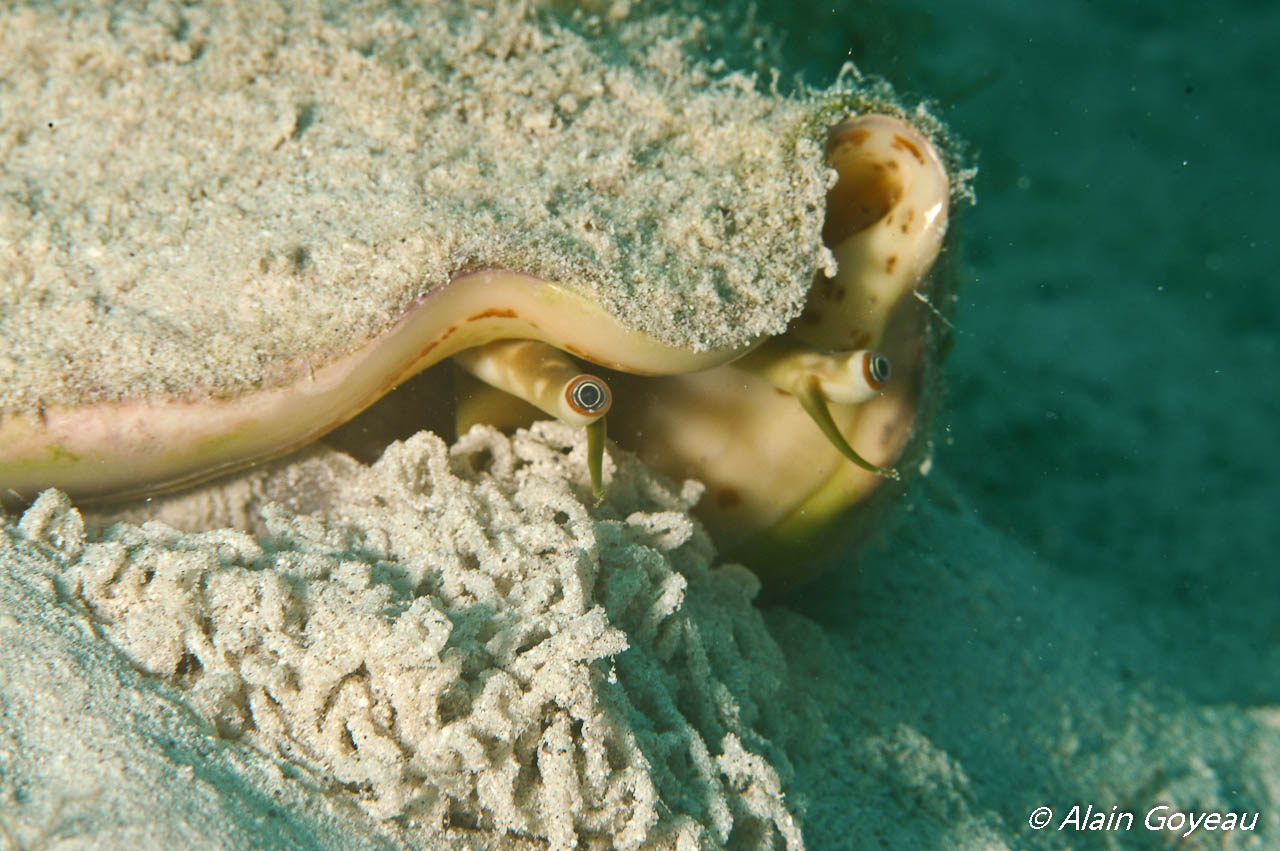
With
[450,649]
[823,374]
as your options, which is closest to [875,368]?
[823,374]

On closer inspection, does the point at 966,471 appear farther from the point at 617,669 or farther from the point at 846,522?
the point at 617,669

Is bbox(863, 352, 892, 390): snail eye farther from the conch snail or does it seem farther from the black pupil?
the black pupil

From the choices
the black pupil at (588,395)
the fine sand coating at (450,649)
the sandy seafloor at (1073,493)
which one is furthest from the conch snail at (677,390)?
the sandy seafloor at (1073,493)

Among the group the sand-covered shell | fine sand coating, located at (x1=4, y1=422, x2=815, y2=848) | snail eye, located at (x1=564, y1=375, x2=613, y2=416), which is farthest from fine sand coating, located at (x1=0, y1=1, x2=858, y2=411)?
fine sand coating, located at (x1=4, y1=422, x2=815, y2=848)

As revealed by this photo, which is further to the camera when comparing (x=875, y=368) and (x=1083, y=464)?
(x=1083, y=464)

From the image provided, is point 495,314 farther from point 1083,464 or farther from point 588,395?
point 1083,464

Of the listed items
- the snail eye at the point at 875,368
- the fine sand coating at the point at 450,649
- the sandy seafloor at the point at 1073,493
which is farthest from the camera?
the sandy seafloor at the point at 1073,493

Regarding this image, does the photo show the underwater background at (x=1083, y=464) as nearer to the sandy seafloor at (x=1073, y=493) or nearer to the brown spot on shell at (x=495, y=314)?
the sandy seafloor at (x=1073, y=493)
